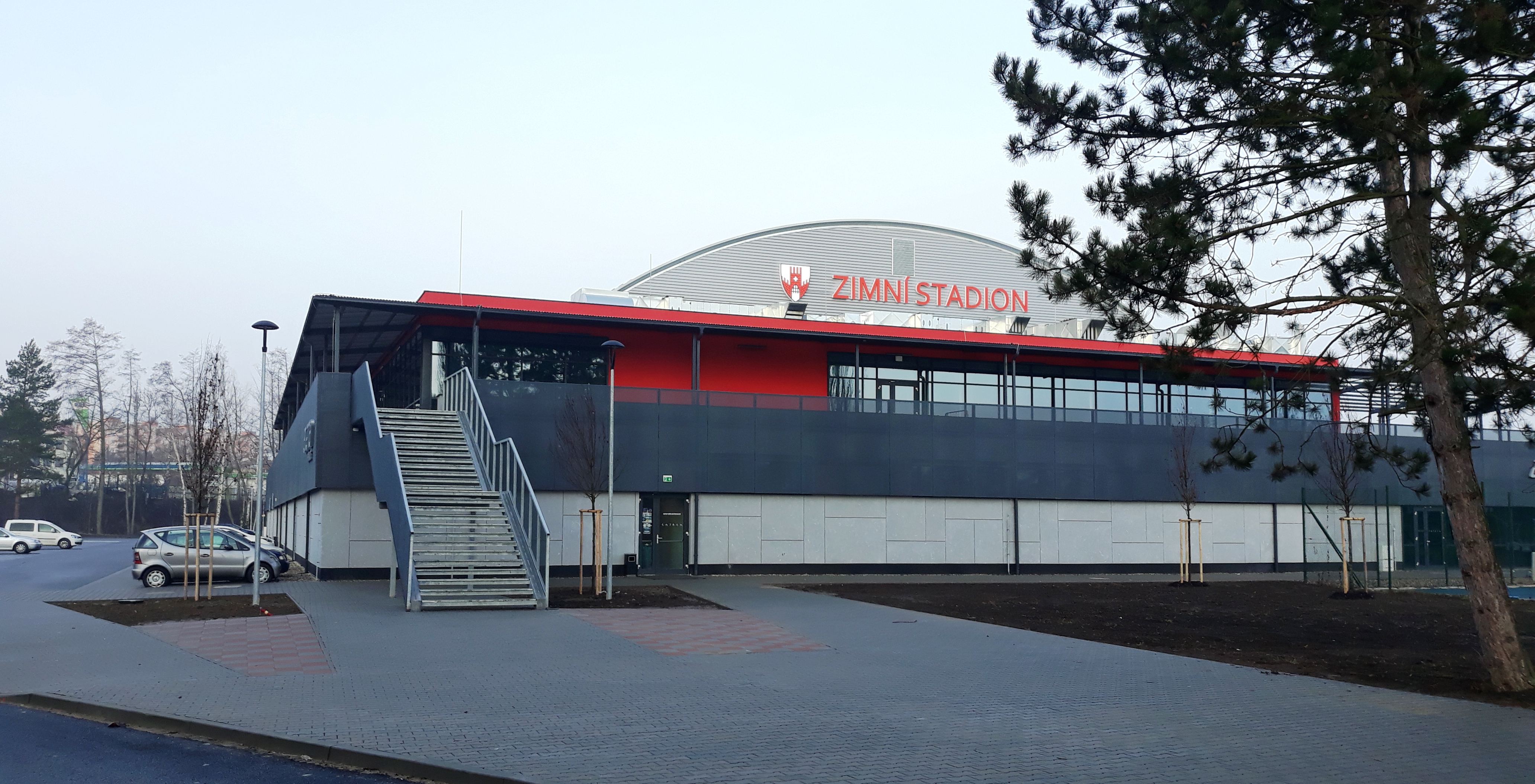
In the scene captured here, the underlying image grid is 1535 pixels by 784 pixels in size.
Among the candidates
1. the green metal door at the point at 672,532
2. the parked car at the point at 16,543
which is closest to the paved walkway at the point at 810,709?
the green metal door at the point at 672,532

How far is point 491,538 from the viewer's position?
20.8 metres

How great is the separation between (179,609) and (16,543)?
3611cm

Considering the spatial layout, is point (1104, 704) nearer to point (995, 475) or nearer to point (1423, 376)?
point (1423, 376)

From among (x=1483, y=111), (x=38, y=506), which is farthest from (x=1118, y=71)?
(x=38, y=506)

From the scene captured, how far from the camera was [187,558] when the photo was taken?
23.5 meters

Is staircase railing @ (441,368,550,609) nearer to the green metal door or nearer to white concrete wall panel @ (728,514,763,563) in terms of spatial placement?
the green metal door

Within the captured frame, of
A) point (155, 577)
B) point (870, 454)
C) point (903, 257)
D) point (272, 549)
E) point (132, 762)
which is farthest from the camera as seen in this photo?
point (903, 257)

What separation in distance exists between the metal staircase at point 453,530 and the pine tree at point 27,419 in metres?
59.9

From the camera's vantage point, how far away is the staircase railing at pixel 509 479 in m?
19.9

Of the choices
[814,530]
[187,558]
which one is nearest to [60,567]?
[187,558]

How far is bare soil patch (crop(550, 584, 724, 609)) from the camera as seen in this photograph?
66.6 ft

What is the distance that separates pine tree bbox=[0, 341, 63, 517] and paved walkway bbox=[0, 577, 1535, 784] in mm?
65393

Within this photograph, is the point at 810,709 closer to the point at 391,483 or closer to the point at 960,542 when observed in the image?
the point at 391,483

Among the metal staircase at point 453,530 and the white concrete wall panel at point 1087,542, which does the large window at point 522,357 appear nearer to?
the metal staircase at point 453,530
